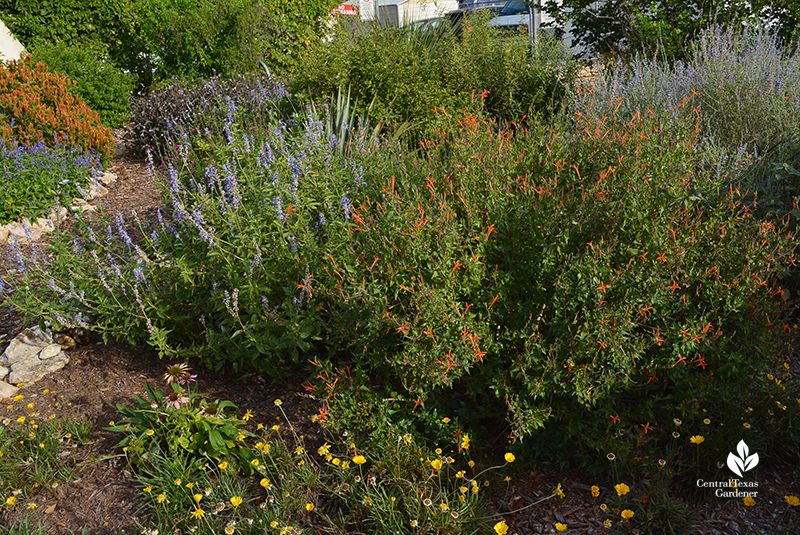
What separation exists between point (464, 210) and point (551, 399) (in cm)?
114

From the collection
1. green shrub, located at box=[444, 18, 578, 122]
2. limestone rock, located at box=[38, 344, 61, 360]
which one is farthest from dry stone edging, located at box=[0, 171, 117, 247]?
green shrub, located at box=[444, 18, 578, 122]

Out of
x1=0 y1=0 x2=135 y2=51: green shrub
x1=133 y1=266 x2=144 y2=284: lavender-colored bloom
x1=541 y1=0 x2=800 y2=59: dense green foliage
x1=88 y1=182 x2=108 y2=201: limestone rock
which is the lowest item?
x1=133 y1=266 x2=144 y2=284: lavender-colored bloom

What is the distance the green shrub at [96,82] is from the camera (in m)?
8.98

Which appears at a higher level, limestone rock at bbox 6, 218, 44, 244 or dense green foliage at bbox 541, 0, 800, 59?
dense green foliage at bbox 541, 0, 800, 59

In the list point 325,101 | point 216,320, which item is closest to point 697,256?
point 216,320

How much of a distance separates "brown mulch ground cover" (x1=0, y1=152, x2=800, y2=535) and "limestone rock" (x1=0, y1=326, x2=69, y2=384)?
79mm

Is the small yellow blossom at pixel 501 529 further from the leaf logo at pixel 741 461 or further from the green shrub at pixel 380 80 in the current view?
the green shrub at pixel 380 80

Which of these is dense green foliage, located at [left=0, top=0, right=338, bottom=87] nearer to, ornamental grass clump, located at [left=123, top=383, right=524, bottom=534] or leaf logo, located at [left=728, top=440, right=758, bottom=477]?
ornamental grass clump, located at [left=123, top=383, right=524, bottom=534]

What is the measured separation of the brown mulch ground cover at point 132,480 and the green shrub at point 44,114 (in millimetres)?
3957

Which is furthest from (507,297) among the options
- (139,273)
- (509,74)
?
(509,74)

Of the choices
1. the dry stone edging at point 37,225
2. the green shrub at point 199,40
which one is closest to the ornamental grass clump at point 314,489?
the dry stone edging at point 37,225

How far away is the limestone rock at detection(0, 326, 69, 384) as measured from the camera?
379 cm

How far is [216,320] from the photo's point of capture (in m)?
3.93

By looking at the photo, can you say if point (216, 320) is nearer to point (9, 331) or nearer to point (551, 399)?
point (9, 331)
